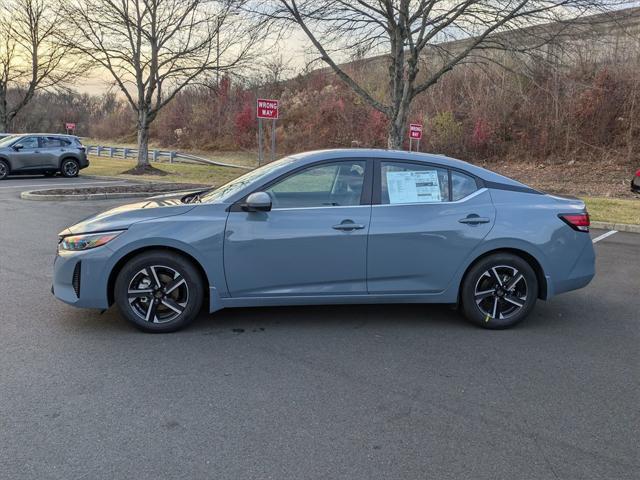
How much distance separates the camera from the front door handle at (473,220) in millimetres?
4887

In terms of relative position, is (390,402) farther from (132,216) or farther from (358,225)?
(132,216)

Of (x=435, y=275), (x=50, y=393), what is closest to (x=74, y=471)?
(x=50, y=393)

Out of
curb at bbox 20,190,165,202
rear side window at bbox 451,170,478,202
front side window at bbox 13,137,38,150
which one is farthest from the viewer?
front side window at bbox 13,137,38,150

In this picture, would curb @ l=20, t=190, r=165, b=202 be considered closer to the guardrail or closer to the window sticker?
the window sticker

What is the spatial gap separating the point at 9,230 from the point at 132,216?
19.6ft

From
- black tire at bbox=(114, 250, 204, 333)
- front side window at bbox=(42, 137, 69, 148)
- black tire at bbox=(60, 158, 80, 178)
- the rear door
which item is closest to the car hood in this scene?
black tire at bbox=(114, 250, 204, 333)

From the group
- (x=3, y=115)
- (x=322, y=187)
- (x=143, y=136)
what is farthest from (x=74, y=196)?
(x=3, y=115)

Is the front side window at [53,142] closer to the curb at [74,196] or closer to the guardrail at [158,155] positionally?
the curb at [74,196]

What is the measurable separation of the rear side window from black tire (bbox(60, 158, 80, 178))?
1898cm

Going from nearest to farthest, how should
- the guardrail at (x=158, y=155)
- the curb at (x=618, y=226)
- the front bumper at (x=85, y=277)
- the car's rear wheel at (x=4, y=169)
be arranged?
the front bumper at (x=85, y=277) → the curb at (x=618, y=226) → the car's rear wheel at (x=4, y=169) → the guardrail at (x=158, y=155)

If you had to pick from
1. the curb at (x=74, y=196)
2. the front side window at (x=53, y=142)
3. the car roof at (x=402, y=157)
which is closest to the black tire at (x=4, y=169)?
the front side window at (x=53, y=142)

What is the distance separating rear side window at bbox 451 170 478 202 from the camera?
501 centimetres

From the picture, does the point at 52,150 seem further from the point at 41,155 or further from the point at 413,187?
the point at 413,187

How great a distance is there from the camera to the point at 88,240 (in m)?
4.58
